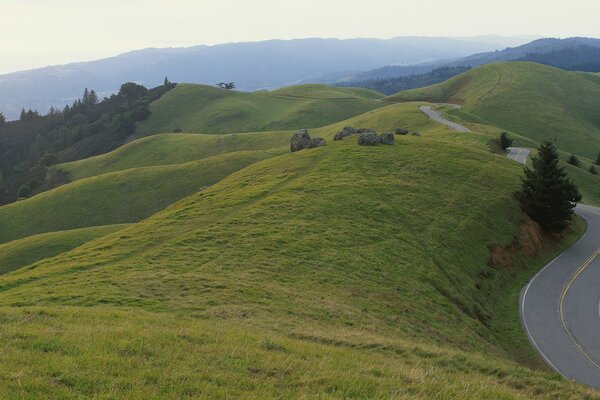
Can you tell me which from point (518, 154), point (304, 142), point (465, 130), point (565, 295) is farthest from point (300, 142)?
point (465, 130)

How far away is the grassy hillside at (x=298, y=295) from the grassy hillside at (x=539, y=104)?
290 ft

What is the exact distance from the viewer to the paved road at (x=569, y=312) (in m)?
31.5

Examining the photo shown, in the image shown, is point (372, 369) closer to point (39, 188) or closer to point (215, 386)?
A: point (215, 386)

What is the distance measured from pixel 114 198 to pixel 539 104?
139 m

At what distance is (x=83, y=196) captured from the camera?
95250mm

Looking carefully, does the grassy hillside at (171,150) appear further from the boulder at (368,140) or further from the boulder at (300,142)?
the boulder at (368,140)

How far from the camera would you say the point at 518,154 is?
9312cm

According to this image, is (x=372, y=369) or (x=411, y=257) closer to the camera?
(x=372, y=369)

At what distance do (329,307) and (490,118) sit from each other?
144276 mm

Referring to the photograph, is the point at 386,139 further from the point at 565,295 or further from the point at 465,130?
the point at 465,130

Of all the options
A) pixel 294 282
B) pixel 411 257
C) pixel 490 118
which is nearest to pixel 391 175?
pixel 411 257

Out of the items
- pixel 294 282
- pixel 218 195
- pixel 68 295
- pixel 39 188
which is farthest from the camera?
pixel 39 188

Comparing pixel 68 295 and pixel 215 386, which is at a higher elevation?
pixel 215 386

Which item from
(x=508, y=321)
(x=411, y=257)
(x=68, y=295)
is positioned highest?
(x=68, y=295)
